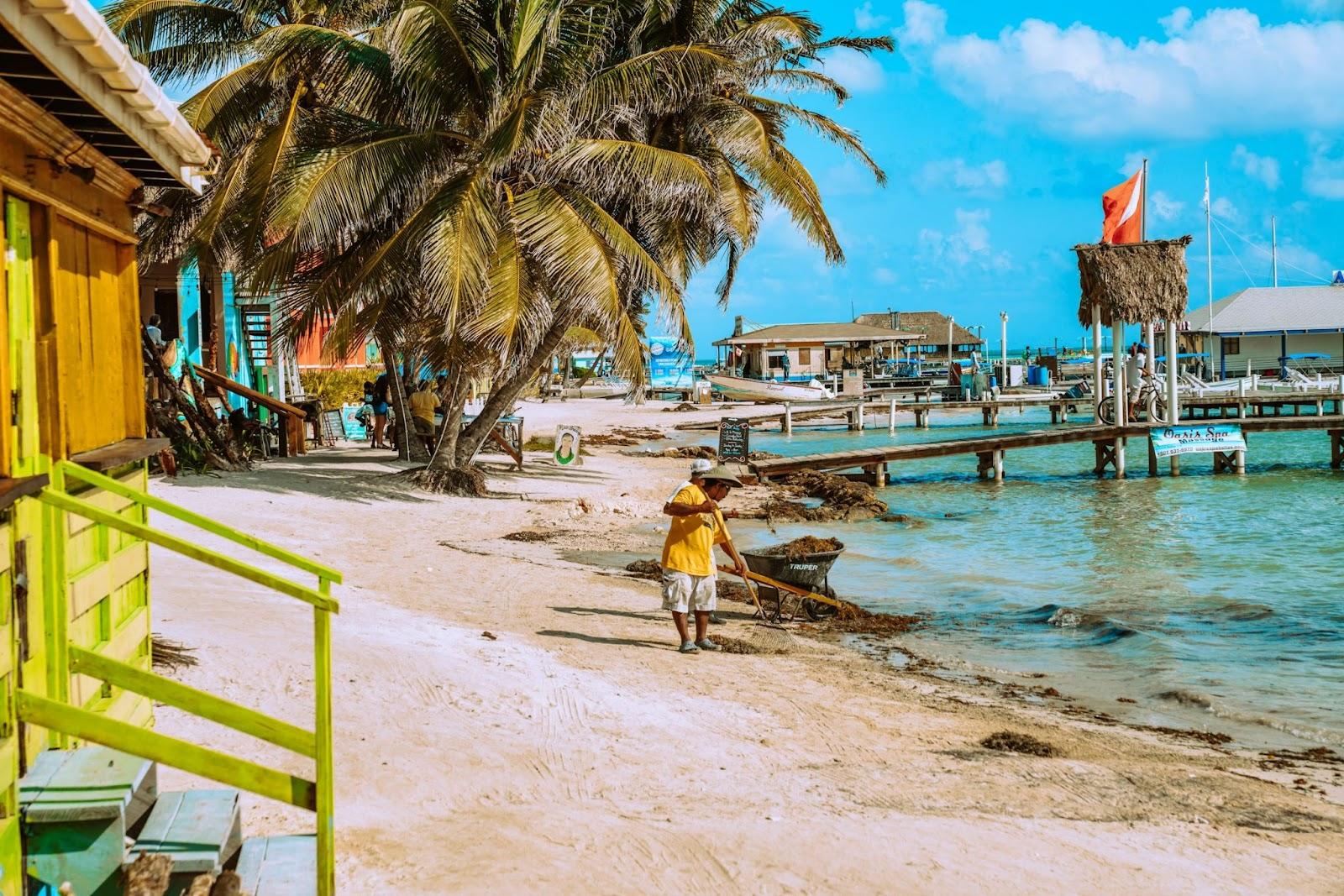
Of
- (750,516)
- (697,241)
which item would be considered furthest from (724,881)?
(697,241)

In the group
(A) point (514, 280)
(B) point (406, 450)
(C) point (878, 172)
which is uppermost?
(C) point (878, 172)

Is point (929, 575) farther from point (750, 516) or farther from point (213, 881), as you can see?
point (213, 881)

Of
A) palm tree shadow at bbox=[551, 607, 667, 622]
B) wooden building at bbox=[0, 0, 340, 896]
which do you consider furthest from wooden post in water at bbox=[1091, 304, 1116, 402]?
wooden building at bbox=[0, 0, 340, 896]

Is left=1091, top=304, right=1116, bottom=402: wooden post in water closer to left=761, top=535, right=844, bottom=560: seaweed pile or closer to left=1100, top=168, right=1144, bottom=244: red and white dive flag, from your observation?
left=1100, top=168, right=1144, bottom=244: red and white dive flag

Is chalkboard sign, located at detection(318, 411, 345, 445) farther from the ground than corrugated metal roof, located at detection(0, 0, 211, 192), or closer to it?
closer to it

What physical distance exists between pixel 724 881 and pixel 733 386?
5830 cm

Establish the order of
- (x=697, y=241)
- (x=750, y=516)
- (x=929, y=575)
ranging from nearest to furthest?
(x=929, y=575) → (x=750, y=516) → (x=697, y=241)

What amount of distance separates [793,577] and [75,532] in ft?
27.1

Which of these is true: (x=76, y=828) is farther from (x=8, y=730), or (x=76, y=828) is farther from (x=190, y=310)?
(x=190, y=310)

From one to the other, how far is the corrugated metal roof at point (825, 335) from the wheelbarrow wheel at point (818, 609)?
186 feet

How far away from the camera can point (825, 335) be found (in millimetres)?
70812

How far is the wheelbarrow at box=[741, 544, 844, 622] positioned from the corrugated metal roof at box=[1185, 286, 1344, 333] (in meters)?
60.2

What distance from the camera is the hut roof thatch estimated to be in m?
27.6

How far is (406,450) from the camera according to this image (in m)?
23.6
